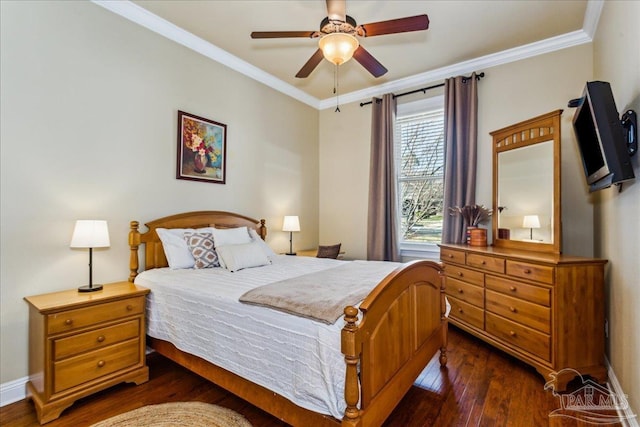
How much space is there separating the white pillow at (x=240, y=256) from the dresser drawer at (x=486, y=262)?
77.8 inches

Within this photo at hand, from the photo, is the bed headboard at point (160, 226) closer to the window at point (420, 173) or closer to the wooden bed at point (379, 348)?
the wooden bed at point (379, 348)

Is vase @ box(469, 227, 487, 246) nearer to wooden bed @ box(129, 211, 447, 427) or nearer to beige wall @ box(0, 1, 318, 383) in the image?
wooden bed @ box(129, 211, 447, 427)

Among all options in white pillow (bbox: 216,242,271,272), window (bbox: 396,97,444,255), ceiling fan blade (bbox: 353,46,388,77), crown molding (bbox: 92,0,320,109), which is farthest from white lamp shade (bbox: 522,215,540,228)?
crown molding (bbox: 92,0,320,109)

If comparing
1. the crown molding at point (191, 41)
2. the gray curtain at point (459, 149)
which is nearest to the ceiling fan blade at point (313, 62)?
the crown molding at point (191, 41)

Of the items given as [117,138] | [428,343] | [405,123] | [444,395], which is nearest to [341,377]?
[428,343]

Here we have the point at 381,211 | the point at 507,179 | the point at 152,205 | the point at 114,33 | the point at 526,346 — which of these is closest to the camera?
the point at 526,346

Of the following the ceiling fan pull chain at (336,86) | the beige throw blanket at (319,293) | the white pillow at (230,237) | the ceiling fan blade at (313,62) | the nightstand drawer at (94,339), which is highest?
the ceiling fan pull chain at (336,86)

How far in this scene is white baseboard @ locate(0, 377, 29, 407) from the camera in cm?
204

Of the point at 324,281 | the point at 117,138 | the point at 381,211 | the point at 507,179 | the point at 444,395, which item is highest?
the point at 117,138

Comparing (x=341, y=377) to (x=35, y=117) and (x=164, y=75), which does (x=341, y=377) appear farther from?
(x=164, y=75)

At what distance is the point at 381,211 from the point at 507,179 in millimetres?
1519

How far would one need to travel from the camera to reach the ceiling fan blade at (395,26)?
199cm

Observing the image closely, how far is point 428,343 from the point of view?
7.22 feet

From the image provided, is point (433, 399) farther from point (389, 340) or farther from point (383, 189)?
point (383, 189)
